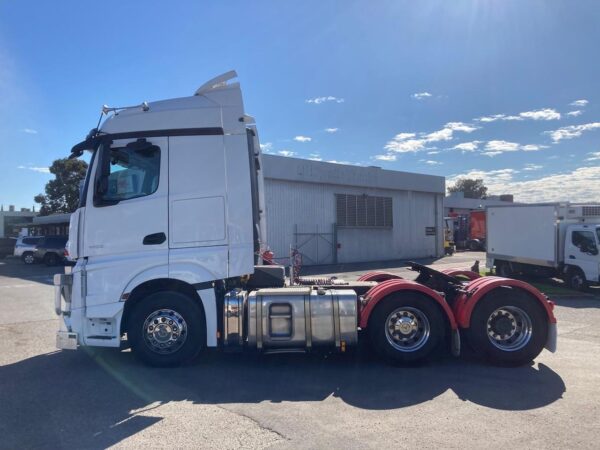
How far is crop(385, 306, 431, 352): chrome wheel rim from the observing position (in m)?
6.57

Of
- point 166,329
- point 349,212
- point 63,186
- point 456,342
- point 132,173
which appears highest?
point 63,186

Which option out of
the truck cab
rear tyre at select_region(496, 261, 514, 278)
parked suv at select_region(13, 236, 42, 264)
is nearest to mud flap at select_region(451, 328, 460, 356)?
the truck cab

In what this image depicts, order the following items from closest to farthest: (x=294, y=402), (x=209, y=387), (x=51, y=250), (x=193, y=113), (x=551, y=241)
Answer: (x=294, y=402), (x=209, y=387), (x=193, y=113), (x=551, y=241), (x=51, y=250)

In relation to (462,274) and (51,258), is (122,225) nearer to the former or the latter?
(462,274)

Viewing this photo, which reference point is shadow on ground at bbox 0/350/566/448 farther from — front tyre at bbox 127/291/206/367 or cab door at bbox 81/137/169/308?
cab door at bbox 81/137/169/308

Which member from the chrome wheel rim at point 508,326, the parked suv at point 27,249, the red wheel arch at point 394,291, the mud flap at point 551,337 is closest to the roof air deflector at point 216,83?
the red wheel arch at point 394,291

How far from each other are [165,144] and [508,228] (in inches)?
607

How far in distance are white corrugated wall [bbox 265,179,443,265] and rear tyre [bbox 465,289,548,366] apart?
57.6 ft

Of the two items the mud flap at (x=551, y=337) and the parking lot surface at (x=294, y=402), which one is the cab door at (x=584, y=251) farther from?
the mud flap at (x=551, y=337)

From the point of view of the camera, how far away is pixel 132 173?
6.66 meters

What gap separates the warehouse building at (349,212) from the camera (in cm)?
2464

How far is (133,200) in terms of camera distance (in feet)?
21.6

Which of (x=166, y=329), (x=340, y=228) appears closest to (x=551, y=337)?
(x=166, y=329)

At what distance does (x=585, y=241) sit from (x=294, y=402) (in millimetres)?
13790
